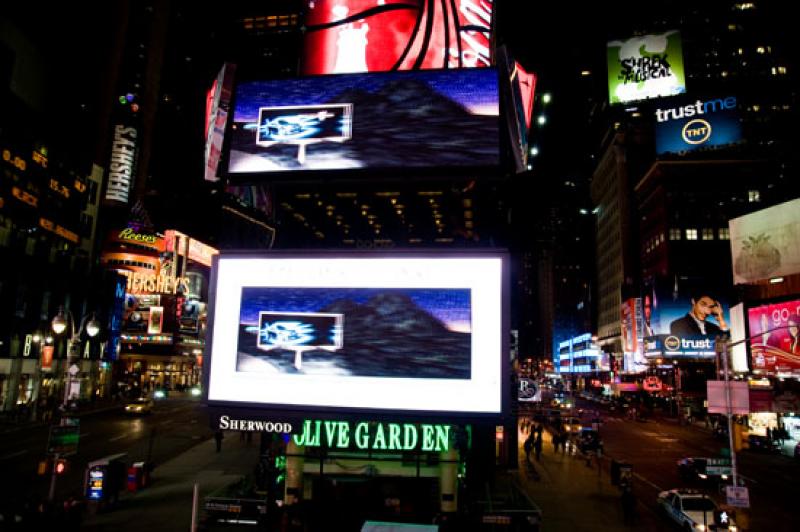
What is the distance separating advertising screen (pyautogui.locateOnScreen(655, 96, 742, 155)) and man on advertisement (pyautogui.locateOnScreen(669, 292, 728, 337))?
19.2m

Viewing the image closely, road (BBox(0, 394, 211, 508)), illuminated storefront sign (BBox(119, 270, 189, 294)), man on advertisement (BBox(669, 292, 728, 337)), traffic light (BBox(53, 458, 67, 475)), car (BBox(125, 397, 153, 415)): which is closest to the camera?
traffic light (BBox(53, 458, 67, 475))

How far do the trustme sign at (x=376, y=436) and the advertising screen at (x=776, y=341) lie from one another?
3519 cm

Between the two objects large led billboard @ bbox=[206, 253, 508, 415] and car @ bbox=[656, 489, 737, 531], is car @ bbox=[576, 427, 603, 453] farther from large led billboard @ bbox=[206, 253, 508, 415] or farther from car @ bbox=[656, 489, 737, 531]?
large led billboard @ bbox=[206, 253, 508, 415]

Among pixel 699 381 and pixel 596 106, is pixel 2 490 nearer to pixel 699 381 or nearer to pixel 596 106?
pixel 699 381

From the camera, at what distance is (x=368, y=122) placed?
1145 centimetres

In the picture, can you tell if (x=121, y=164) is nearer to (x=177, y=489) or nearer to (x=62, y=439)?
(x=177, y=489)

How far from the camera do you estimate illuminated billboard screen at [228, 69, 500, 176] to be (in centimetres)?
1109

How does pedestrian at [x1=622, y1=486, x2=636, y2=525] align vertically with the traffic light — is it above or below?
below

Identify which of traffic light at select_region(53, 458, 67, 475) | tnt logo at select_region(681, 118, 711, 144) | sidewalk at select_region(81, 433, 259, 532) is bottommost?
sidewalk at select_region(81, 433, 259, 532)

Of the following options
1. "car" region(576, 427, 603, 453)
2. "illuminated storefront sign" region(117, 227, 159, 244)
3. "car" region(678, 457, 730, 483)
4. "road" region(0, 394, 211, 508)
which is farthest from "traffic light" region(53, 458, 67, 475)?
"illuminated storefront sign" region(117, 227, 159, 244)

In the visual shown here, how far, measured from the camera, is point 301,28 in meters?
14.9

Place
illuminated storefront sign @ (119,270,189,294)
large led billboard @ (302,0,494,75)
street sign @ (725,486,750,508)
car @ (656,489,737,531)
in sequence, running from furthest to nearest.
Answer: illuminated storefront sign @ (119,270,189,294) < car @ (656,489,737,531) < street sign @ (725,486,750,508) < large led billboard @ (302,0,494,75)

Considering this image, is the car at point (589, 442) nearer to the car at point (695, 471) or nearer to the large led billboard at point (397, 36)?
the car at point (695, 471)

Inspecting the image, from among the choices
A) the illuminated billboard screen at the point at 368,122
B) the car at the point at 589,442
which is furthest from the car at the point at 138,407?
the illuminated billboard screen at the point at 368,122
